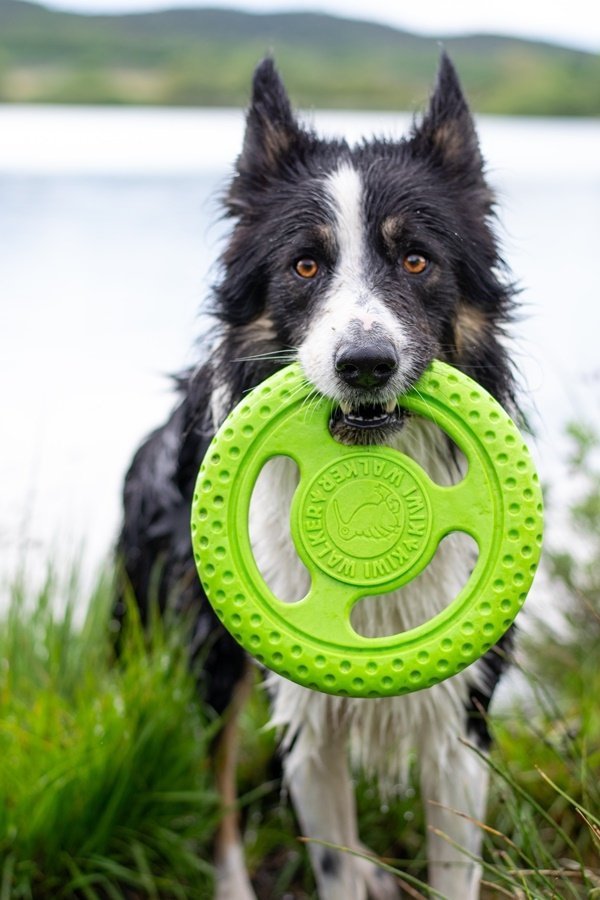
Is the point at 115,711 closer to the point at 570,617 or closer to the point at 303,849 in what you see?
the point at 303,849

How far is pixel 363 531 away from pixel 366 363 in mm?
404

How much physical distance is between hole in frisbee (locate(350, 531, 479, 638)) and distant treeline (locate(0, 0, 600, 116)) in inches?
792

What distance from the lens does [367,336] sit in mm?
2592

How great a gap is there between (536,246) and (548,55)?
51.4 feet

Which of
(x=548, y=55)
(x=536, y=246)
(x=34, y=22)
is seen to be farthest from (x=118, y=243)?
(x=34, y=22)

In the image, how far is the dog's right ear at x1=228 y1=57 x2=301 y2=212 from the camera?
3.25 m

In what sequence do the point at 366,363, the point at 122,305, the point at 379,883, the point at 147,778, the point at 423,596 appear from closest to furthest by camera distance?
the point at 366,363
the point at 423,596
the point at 147,778
the point at 379,883
the point at 122,305

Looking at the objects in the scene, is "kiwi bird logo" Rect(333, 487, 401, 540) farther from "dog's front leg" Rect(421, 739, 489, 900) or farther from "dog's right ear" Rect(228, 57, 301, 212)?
"dog's right ear" Rect(228, 57, 301, 212)

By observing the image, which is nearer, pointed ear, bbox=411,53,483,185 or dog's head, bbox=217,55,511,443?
dog's head, bbox=217,55,511,443

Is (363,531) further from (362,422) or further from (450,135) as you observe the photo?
(450,135)

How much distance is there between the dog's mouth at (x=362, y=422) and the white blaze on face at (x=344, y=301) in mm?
103

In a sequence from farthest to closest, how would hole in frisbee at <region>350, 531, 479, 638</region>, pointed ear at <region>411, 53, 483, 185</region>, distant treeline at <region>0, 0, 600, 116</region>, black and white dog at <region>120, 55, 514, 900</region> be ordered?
distant treeline at <region>0, 0, 600, 116</region> → pointed ear at <region>411, 53, 483, 185</region> → hole in frisbee at <region>350, 531, 479, 638</region> → black and white dog at <region>120, 55, 514, 900</region>

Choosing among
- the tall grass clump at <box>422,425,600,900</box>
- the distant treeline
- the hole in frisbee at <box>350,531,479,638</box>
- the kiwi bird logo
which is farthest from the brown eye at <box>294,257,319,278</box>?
the distant treeline

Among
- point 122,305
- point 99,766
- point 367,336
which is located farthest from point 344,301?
point 122,305
